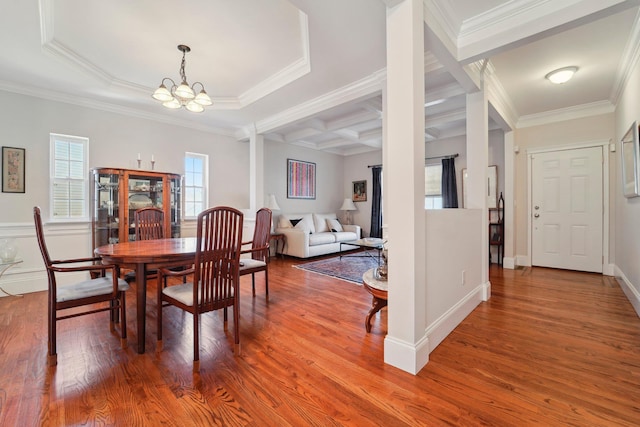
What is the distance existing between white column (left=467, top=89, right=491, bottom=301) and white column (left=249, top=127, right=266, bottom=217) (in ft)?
11.2

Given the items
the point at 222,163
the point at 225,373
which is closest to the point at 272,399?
the point at 225,373

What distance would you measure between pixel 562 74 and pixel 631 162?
3.92ft

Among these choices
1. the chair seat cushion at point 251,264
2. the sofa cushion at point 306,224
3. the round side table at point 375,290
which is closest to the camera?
the round side table at point 375,290

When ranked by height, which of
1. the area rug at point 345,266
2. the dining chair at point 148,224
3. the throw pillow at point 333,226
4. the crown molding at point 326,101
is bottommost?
the area rug at point 345,266

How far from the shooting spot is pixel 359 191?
7543 millimetres

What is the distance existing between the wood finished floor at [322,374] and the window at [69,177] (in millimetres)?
1435

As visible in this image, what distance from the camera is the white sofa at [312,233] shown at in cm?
546

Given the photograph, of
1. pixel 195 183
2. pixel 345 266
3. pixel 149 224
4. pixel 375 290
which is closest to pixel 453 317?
pixel 375 290

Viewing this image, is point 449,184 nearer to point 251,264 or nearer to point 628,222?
point 628,222

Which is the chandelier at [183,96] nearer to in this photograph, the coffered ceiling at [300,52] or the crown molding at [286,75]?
the coffered ceiling at [300,52]

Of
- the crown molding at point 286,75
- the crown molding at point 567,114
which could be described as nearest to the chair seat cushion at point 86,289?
the crown molding at point 286,75

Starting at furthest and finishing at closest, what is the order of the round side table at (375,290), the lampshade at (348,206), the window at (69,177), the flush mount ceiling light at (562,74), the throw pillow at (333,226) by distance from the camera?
the lampshade at (348,206)
the throw pillow at (333,226)
the window at (69,177)
the flush mount ceiling light at (562,74)
the round side table at (375,290)

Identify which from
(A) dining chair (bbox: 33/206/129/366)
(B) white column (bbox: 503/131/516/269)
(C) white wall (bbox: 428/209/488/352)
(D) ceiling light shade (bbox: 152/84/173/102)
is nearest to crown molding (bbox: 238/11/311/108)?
(D) ceiling light shade (bbox: 152/84/173/102)

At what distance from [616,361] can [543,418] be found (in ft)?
3.36
